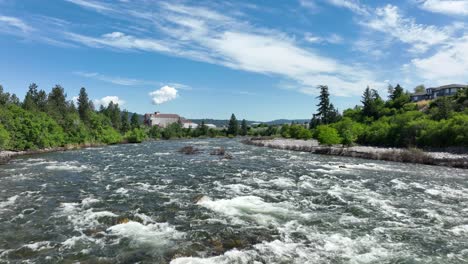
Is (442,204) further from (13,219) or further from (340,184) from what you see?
(13,219)

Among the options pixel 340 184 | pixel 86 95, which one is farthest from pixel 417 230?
pixel 86 95

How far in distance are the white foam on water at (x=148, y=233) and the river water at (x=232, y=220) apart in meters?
0.04

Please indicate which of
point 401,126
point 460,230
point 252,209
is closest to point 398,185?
point 460,230

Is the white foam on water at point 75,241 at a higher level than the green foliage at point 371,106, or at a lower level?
lower

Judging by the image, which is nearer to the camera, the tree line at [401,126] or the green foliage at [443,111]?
the tree line at [401,126]

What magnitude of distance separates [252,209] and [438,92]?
11999 centimetres

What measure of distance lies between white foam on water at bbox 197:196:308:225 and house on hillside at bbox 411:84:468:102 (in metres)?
110

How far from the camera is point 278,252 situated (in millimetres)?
12156

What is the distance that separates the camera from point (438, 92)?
114 metres

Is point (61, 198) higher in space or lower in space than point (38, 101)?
lower

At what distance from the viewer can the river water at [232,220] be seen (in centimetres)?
1212

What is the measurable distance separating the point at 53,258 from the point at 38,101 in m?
101

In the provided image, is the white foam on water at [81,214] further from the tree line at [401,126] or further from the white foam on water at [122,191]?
the tree line at [401,126]

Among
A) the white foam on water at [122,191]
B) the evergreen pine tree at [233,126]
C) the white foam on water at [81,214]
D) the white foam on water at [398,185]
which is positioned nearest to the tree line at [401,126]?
the white foam on water at [398,185]
